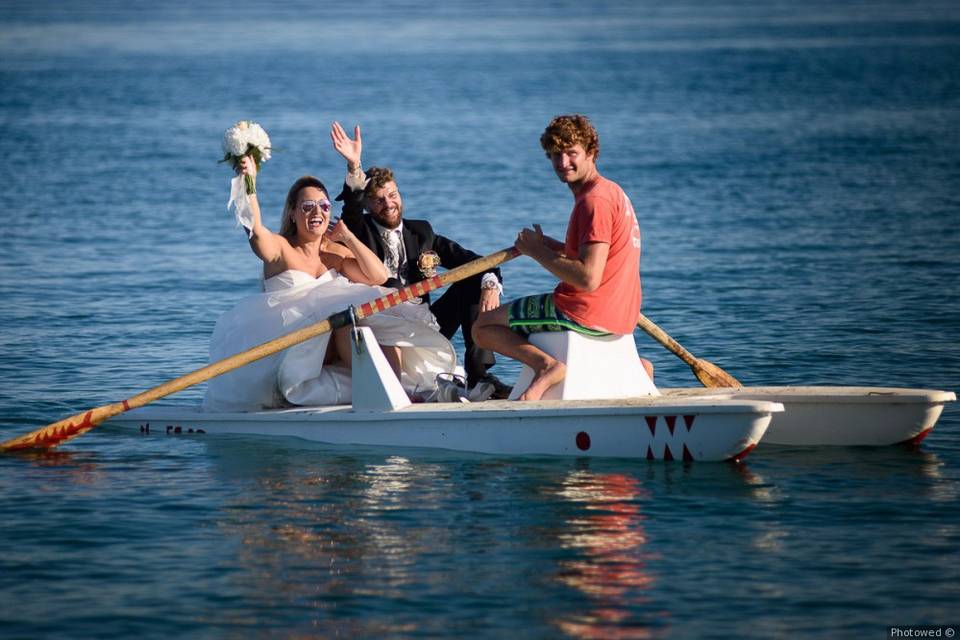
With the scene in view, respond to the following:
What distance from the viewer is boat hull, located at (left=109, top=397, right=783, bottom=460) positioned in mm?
9391

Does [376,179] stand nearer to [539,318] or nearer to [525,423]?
[539,318]

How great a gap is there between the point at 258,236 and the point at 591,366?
7.49ft

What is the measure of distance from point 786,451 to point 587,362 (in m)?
1.43

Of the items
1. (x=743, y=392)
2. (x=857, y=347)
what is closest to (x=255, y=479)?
(x=743, y=392)

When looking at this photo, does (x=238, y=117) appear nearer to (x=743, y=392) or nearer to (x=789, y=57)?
(x=789, y=57)

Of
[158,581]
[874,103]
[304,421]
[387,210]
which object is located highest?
[874,103]

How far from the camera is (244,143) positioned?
10203 mm

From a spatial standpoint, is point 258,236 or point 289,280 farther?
point 289,280

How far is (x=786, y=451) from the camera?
10.1 metres

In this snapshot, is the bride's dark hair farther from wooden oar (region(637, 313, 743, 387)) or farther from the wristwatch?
wooden oar (region(637, 313, 743, 387))

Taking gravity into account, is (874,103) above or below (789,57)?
below

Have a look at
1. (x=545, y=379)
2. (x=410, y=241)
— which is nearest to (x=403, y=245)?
(x=410, y=241)

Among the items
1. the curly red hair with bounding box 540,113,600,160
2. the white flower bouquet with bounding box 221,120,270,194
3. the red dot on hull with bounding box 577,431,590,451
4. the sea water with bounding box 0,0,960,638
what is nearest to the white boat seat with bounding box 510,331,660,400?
the red dot on hull with bounding box 577,431,590,451

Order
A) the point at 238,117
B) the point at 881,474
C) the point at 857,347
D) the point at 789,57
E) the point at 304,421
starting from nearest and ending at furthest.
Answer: the point at 881,474 < the point at 304,421 < the point at 857,347 < the point at 238,117 < the point at 789,57
